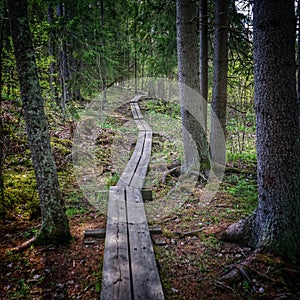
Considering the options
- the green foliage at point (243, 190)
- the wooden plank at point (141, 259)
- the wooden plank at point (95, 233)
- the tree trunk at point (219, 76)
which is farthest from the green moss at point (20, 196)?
the tree trunk at point (219, 76)

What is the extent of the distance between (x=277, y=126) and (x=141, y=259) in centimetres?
263

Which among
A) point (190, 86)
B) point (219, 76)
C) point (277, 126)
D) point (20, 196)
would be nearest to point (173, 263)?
point (277, 126)

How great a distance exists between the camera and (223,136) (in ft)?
27.9

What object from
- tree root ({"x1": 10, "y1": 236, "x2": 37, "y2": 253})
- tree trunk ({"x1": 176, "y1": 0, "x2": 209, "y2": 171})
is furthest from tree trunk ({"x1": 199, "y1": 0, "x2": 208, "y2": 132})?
tree root ({"x1": 10, "y1": 236, "x2": 37, "y2": 253})

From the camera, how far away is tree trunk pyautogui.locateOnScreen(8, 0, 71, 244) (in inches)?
147

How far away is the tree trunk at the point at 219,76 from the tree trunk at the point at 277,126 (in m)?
3.73

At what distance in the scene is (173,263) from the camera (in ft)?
13.4

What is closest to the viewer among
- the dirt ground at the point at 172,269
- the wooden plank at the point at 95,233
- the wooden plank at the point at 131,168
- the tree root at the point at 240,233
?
the dirt ground at the point at 172,269

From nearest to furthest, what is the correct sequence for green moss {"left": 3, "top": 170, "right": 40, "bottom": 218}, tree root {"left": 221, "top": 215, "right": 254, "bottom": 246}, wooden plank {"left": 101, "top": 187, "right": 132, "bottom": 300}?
wooden plank {"left": 101, "top": 187, "right": 132, "bottom": 300}
tree root {"left": 221, "top": 215, "right": 254, "bottom": 246}
green moss {"left": 3, "top": 170, "right": 40, "bottom": 218}

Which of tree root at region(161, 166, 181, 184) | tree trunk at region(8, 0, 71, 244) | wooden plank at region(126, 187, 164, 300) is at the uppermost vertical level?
tree trunk at region(8, 0, 71, 244)

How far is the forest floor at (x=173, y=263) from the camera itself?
3389 millimetres

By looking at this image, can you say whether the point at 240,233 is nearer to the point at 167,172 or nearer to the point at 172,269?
the point at 172,269

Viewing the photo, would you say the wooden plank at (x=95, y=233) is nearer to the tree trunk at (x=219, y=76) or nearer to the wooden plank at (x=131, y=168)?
the wooden plank at (x=131, y=168)

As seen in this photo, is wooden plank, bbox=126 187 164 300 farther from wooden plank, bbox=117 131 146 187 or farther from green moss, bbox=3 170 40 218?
green moss, bbox=3 170 40 218
